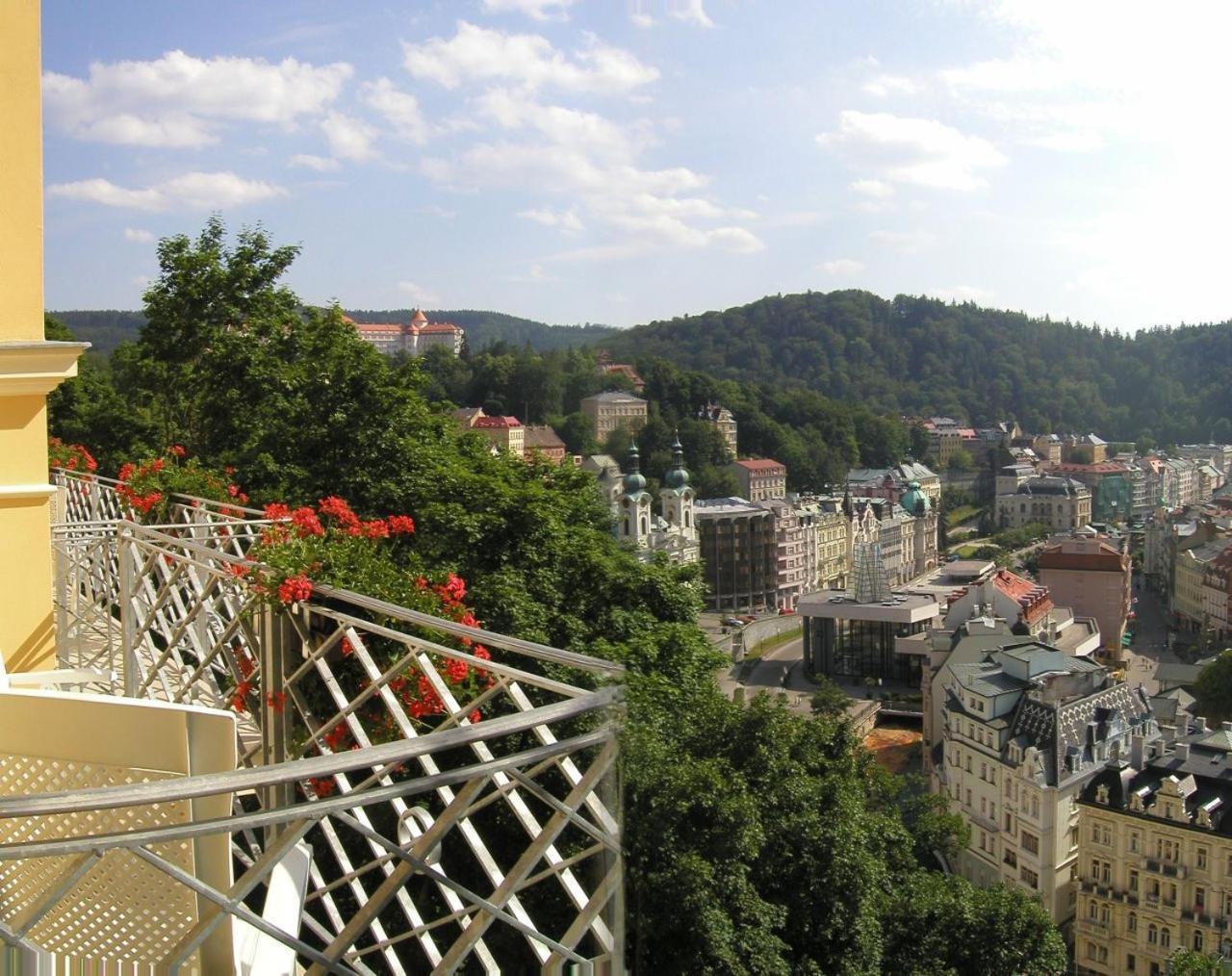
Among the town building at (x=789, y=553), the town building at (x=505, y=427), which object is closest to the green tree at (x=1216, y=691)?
the town building at (x=789, y=553)

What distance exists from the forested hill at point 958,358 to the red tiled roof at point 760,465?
84.2ft

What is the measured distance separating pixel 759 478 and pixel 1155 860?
3852 centimetres

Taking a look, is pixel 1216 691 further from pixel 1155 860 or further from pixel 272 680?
pixel 272 680

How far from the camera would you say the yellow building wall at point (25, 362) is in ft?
9.97

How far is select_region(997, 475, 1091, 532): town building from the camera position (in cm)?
5888

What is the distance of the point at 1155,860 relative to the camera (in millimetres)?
14766

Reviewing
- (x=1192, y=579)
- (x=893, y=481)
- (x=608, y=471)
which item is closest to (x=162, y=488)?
(x=608, y=471)

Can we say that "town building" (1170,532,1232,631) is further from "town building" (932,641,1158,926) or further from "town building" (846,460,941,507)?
"town building" (932,641,1158,926)

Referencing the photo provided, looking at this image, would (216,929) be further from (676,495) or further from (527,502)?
(676,495)

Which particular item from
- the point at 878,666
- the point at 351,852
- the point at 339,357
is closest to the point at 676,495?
the point at 878,666

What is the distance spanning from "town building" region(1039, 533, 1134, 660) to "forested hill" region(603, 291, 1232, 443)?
139 feet

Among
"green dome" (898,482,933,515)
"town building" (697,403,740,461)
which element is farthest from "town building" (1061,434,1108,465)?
"town building" (697,403,740,461)

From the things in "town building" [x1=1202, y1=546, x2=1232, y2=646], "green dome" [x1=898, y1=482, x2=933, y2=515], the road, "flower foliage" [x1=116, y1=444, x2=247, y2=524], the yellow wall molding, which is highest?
the yellow wall molding

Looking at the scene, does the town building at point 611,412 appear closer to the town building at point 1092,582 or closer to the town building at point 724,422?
the town building at point 724,422
